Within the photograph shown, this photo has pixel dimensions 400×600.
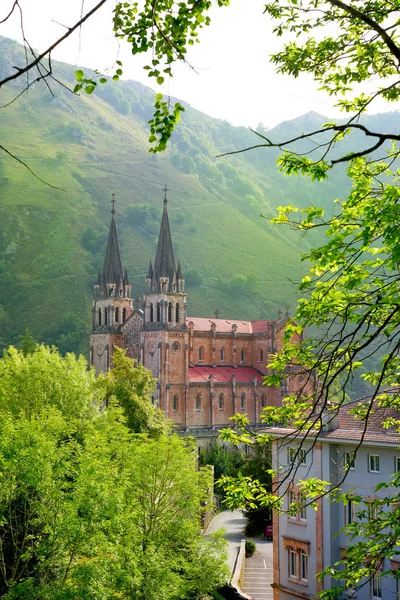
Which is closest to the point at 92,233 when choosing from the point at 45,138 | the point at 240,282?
the point at 240,282

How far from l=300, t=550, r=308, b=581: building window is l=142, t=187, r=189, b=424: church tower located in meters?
42.0

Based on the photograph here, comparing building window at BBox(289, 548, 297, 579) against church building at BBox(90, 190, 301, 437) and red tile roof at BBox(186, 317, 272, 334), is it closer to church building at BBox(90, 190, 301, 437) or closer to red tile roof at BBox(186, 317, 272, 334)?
church building at BBox(90, 190, 301, 437)

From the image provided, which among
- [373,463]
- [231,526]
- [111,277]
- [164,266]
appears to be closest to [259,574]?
[231,526]

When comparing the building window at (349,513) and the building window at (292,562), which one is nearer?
the building window at (349,513)

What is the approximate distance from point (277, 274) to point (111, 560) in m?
129

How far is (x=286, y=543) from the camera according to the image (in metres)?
29.0

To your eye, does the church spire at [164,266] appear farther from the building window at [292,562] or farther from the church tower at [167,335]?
the building window at [292,562]

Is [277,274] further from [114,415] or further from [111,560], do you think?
[111,560]

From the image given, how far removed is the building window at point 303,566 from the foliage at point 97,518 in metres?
3.33

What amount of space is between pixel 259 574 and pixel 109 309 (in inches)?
1743

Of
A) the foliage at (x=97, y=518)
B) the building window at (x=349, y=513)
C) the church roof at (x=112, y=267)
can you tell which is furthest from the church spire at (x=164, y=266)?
the building window at (x=349, y=513)

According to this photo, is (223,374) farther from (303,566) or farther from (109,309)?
(303,566)

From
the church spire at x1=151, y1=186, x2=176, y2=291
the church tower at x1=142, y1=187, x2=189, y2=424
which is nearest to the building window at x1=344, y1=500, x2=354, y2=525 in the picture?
the church tower at x1=142, y1=187, x2=189, y2=424

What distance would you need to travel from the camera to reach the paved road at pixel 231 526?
42.7m
